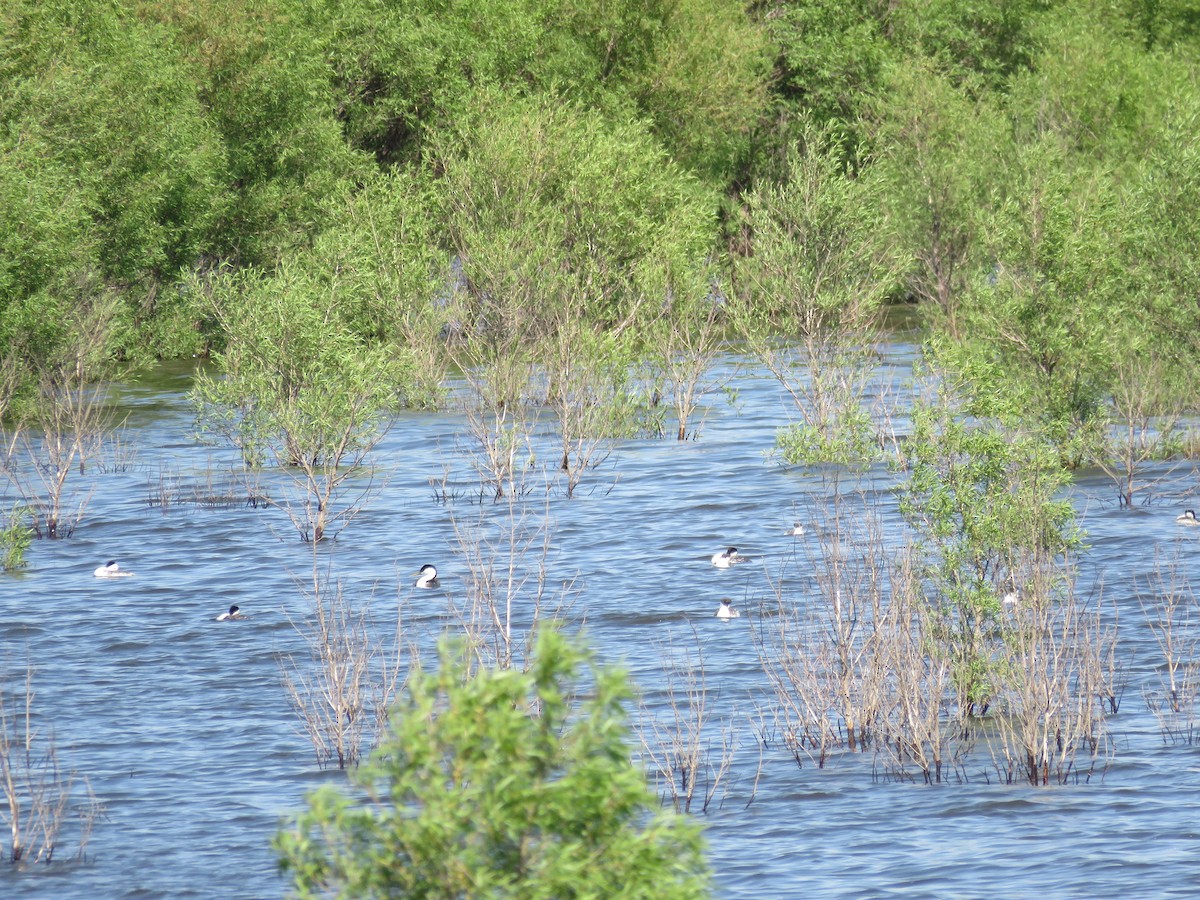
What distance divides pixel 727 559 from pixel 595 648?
14.4 ft

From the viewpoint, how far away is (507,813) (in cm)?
714

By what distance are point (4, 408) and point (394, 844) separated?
27559mm

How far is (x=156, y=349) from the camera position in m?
43.0

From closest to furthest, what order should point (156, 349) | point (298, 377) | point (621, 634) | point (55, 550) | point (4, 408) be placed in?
point (621, 634), point (55, 550), point (298, 377), point (4, 408), point (156, 349)

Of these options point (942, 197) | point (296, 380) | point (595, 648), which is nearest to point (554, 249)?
point (296, 380)

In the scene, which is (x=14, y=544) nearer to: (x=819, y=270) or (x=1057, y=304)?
(x=819, y=270)

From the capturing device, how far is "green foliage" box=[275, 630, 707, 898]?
23.3 ft

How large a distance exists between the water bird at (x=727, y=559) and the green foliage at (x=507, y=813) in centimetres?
1680

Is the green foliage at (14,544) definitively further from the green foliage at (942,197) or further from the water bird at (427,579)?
the green foliage at (942,197)

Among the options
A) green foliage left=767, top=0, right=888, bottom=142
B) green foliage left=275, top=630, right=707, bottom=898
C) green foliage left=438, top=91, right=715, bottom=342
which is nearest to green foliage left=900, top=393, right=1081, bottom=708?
green foliage left=275, top=630, right=707, bottom=898

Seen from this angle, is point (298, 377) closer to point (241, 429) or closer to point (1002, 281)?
point (241, 429)

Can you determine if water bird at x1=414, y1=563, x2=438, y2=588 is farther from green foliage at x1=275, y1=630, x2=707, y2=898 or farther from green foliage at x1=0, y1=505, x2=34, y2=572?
green foliage at x1=275, y1=630, x2=707, y2=898

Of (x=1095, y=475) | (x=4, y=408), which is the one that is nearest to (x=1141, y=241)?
(x=1095, y=475)

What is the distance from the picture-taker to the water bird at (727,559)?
2425 cm
